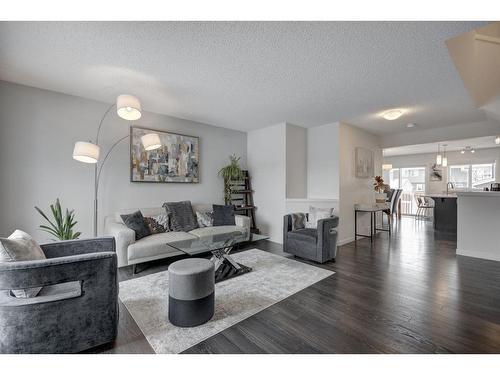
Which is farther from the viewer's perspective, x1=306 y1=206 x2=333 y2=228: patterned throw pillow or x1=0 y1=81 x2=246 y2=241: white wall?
x1=306 y1=206 x2=333 y2=228: patterned throw pillow

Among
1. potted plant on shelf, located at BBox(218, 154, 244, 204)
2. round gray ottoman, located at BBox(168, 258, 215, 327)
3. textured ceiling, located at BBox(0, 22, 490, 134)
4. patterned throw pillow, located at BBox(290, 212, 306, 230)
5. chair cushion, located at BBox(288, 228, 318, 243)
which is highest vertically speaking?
textured ceiling, located at BBox(0, 22, 490, 134)

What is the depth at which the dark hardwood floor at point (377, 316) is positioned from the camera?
1.58 meters

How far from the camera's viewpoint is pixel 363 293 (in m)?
2.40

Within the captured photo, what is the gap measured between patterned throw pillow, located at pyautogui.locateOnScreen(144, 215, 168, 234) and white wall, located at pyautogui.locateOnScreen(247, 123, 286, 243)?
221cm

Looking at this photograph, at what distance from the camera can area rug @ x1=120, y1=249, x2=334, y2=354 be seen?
5.60ft

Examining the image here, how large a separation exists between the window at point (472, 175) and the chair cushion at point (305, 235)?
8.07 metres

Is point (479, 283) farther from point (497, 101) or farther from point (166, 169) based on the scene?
point (166, 169)

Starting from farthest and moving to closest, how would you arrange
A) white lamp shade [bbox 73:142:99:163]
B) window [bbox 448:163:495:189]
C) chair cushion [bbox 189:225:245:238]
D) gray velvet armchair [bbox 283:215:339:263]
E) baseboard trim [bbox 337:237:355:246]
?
window [bbox 448:163:495:189] → baseboard trim [bbox 337:237:355:246] → chair cushion [bbox 189:225:245:238] → gray velvet armchair [bbox 283:215:339:263] → white lamp shade [bbox 73:142:99:163]

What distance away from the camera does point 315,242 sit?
10.8 feet

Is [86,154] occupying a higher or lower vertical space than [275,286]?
higher

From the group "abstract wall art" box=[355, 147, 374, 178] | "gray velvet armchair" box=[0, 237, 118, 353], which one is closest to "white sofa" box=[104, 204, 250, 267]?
"gray velvet armchair" box=[0, 237, 118, 353]

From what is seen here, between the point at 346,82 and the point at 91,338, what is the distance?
355 centimetres

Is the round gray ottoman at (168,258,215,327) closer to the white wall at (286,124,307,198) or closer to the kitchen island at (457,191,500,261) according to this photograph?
the white wall at (286,124,307,198)

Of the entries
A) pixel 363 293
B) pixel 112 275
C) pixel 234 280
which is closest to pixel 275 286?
pixel 234 280
